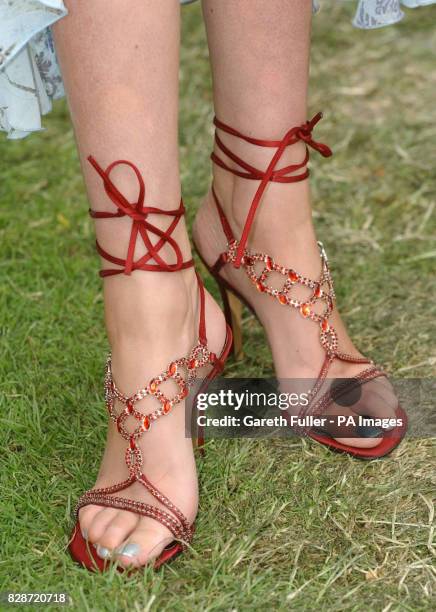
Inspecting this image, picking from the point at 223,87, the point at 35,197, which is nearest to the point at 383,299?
the point at 223,87

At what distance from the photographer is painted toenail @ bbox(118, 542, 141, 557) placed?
107cm

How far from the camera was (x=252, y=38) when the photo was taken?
1200mm

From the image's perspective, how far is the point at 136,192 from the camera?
1.06 meters

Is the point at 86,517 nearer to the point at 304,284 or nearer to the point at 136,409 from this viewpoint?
the point at 136,409

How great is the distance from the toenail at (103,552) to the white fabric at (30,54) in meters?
0.56

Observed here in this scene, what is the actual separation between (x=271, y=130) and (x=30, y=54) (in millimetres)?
340

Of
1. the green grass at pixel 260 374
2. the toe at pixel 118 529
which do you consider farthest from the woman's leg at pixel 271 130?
the toe at pixel 118 529

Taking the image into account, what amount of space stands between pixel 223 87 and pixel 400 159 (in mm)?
991

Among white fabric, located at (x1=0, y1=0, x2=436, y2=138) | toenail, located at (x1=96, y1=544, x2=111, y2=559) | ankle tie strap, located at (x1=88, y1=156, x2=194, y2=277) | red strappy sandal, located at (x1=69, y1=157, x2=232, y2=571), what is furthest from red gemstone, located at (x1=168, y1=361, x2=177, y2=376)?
white fabric, located at (x1=0, y1=0, x2=436, y2=138)

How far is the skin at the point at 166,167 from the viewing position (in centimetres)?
101

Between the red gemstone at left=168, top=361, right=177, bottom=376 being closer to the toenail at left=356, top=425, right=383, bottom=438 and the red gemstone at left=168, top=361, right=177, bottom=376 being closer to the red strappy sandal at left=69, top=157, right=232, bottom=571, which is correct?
the red strappy sandal at left=69, top=157, right=232, bottom=571

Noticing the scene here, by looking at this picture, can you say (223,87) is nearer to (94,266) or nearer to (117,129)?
(117,129)

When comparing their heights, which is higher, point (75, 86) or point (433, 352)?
point (75, 86)

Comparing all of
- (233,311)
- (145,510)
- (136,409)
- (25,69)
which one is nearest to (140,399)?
(136,409)
